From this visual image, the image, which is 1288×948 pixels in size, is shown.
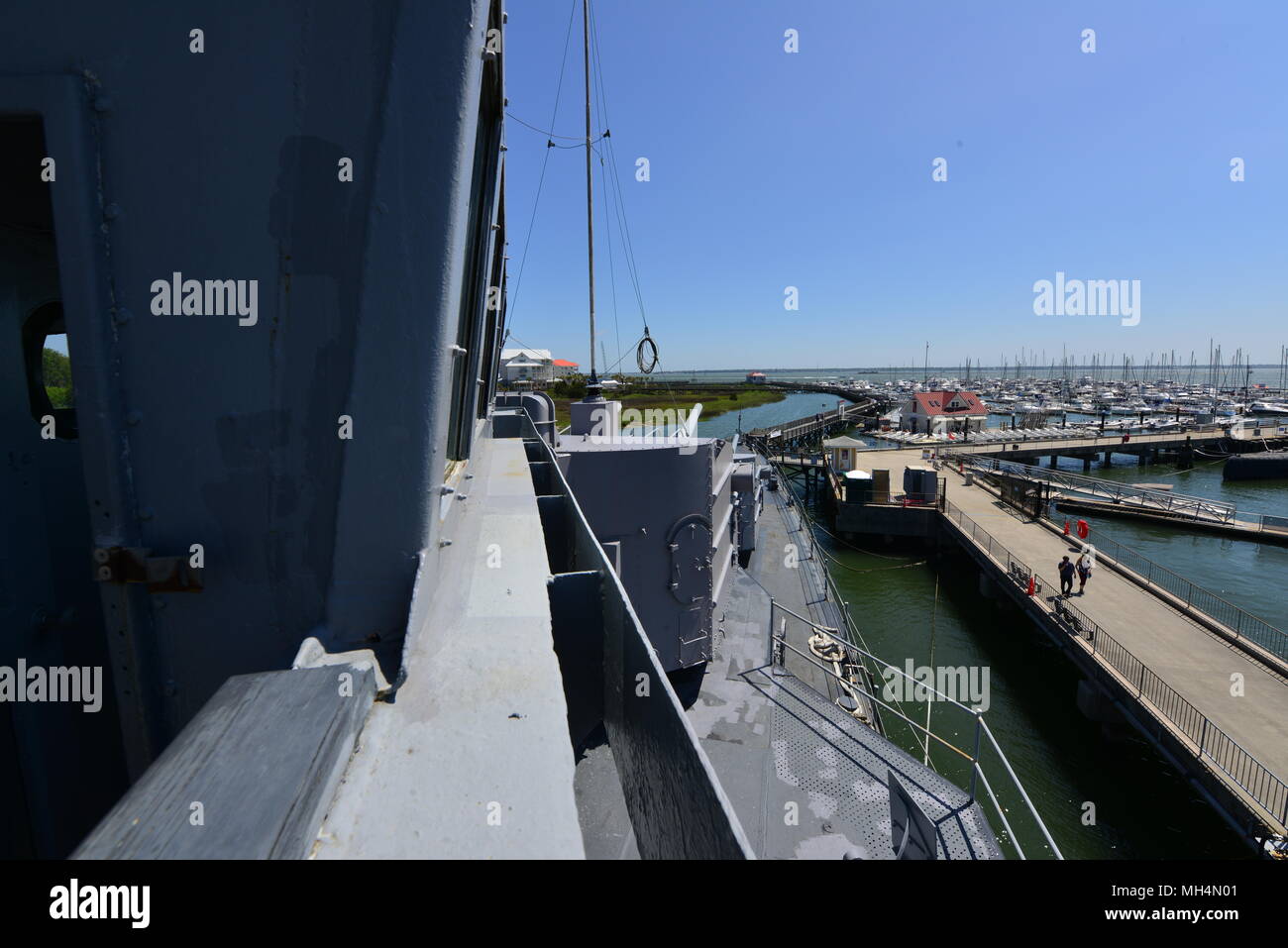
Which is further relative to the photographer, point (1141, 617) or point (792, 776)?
point (1141, 617)

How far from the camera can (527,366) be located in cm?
5088

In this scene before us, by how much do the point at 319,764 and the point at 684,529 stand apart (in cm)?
799

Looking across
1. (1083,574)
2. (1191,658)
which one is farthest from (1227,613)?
(1191,658)

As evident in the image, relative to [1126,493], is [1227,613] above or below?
below

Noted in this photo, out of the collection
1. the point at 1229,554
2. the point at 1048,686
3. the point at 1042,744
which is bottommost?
the point at 1042,744
